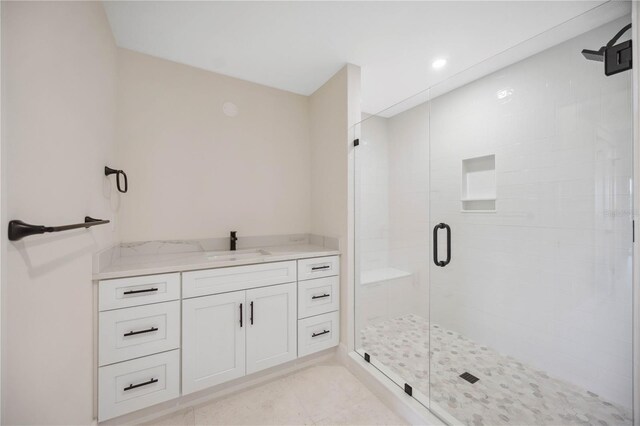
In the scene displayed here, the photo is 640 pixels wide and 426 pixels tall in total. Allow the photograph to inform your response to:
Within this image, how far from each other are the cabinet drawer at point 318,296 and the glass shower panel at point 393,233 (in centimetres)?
20

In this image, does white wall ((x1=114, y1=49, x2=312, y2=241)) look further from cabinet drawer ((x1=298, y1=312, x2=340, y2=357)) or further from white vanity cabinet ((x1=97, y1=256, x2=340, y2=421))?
cabinet drawer ((x1=298, y1=312, x2=340, y2=357))

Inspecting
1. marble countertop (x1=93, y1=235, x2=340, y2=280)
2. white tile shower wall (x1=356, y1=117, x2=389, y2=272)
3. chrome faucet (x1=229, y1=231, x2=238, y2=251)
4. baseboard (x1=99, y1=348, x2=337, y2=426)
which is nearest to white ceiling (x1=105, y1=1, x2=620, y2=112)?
white tile shower wall (x1=356, y1=117, x2=389, y2=272)

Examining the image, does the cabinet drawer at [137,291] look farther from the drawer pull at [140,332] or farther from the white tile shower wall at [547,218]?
the white tile shower wall at [547,218]

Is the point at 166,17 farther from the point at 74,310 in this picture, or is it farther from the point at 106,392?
the point at 106,392

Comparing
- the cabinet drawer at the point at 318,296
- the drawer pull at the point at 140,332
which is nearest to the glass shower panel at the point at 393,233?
the cabinet drawer at the point at 318,296

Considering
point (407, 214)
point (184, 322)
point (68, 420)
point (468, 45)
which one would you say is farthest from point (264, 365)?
point (468, 45)

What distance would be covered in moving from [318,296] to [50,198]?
5.55 feet

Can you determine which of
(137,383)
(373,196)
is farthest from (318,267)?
(137,383)

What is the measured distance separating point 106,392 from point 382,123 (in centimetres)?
275

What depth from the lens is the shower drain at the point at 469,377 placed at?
160cm

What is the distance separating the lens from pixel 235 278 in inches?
67.4

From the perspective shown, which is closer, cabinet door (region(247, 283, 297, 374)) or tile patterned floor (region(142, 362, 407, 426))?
tile patterned floor (region(142, 362, 407, 426))

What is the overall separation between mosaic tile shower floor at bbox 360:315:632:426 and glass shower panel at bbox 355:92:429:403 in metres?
0.07

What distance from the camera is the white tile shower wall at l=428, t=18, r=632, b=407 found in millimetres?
1250
